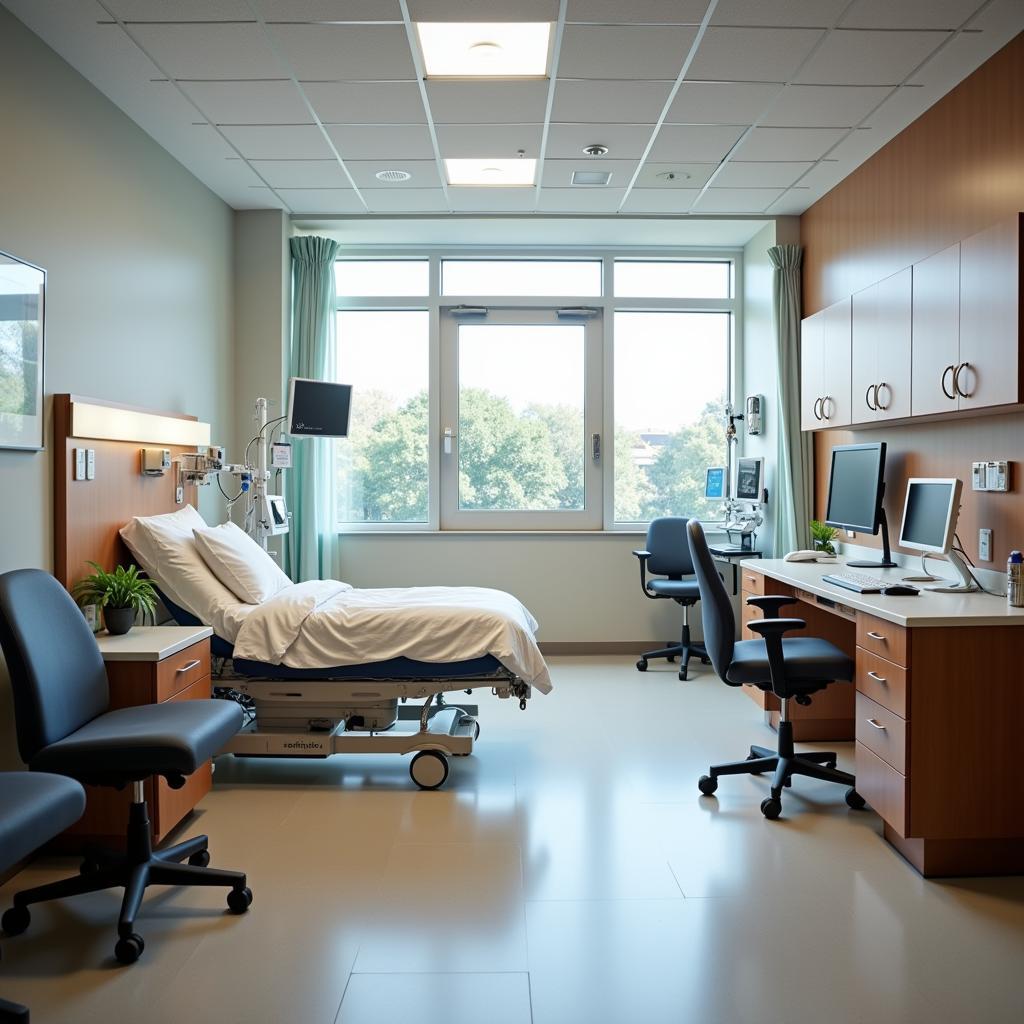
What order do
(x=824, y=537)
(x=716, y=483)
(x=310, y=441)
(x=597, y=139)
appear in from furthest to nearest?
1. (x=716, y=483)
2. (x=310, y=441)
3. (x=824, y=537)
4. (x=597, y=139)

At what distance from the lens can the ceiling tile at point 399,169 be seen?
4.77m

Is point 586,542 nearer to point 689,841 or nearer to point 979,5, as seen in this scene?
point 689,841

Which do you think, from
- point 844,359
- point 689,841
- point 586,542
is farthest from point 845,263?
point 689,841

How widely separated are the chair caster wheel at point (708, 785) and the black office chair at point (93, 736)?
1786 millimetres

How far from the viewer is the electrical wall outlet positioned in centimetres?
350

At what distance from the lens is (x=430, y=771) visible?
3555 millimetres

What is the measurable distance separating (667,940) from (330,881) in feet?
3.48

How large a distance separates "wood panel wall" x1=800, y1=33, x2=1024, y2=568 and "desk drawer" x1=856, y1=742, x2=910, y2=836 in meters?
1.04

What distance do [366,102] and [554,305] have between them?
2.62 meters

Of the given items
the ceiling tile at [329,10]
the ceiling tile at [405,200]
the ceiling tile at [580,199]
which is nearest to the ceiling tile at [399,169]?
the ceiling tile at [405,200]

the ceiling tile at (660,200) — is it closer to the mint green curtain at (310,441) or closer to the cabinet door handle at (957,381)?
the mint green curtain at (310,441)

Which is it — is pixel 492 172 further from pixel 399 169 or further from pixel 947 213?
pixel 947 213

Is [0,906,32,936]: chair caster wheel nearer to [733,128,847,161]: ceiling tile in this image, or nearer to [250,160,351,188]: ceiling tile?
[250,160,351,188]: ceiling tile

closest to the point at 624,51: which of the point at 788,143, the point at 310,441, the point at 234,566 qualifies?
the point at 788,143
